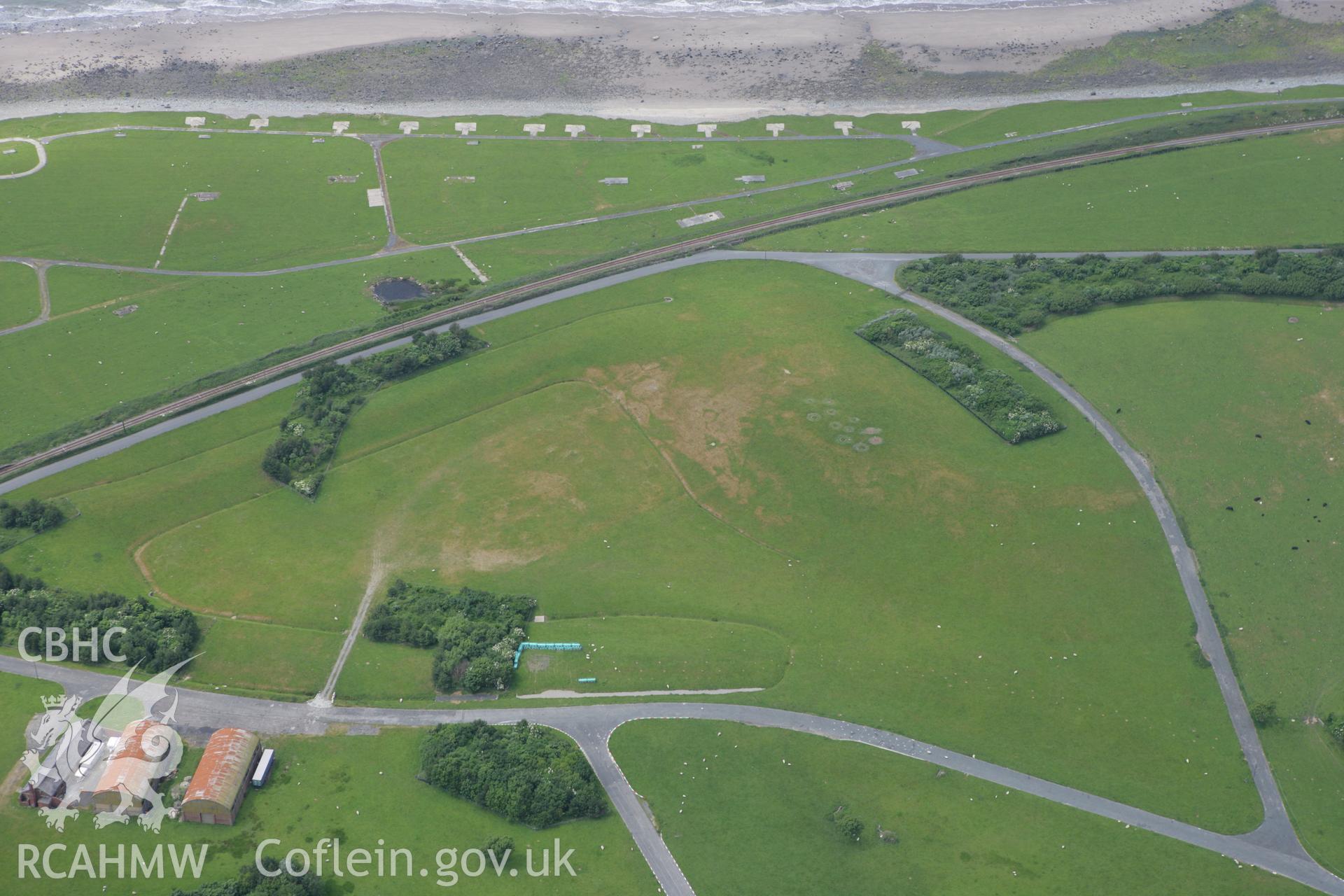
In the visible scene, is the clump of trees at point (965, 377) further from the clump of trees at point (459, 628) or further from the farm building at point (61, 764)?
the farm building at point (61, 764)

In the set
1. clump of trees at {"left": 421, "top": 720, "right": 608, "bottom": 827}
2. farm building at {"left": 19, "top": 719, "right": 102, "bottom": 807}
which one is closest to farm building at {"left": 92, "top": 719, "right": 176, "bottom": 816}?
farm building at {"left": 19, "top": 719, "right": 102, "bottom": 807}

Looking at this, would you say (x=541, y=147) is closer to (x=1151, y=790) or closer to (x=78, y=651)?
(x=78, y=651)

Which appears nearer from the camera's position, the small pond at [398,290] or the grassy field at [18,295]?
→ the grassy field at [18,295]

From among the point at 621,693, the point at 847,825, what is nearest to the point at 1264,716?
the point at 847,825

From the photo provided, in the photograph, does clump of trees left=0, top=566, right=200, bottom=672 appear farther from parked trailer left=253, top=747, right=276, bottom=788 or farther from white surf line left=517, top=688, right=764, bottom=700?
white surf line left=517, top=688, right=764, bottom=700

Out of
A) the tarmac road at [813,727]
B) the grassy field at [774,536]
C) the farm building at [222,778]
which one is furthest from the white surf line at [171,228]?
the farm building at [222,778]

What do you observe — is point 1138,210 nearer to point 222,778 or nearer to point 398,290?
point 398,290
